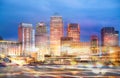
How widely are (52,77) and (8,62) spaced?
19864 millimetres

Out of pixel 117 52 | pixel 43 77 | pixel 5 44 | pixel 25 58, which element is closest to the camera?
pixel 43 77

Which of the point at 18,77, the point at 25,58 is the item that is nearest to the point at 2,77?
the point at 18,77

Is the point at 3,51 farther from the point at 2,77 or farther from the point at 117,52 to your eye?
the point at 2,77

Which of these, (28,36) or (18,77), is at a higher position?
(28,36)

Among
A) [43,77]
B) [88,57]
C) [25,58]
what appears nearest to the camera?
[43,77]

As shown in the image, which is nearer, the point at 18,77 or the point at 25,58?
the point at 18,77

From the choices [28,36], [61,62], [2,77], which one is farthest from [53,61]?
[2,77]

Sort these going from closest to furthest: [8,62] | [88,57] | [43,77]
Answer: [43,77] < [8,62] < [88,57]

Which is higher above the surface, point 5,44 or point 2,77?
point 5,44

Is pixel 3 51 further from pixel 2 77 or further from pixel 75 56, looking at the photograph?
pixel 2 77

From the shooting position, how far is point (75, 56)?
65562 mm

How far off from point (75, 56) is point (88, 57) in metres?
Result: 2.20

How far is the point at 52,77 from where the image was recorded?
1884cm

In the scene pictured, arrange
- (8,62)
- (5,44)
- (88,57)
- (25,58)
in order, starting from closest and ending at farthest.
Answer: (8,62) < (25,58) < (5,44) < (88,57)
